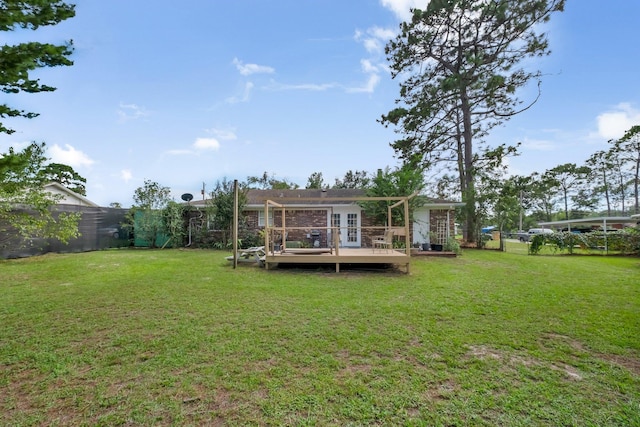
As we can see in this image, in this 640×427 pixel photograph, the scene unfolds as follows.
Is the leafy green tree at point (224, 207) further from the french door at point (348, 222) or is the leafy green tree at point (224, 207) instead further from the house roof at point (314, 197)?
the french door at point (348, 222)

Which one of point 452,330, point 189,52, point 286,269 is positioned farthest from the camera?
point 189,52

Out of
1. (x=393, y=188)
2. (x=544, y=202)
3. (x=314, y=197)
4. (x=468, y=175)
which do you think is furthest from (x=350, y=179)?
(x=544, y=202)

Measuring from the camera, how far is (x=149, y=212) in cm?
1434

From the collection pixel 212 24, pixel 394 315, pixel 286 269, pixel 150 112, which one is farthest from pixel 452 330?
pixel 150 112

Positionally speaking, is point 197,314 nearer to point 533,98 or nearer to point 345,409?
point 345,409

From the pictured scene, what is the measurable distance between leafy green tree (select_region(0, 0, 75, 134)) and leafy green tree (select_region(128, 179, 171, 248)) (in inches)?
526

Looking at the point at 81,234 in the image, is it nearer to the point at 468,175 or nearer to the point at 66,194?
the point at 66,194

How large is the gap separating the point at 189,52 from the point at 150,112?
10.7 feet

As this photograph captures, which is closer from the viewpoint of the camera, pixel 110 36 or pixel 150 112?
pixel 110 36

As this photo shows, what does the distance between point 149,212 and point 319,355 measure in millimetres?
14184

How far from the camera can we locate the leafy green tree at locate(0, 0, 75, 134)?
2029 millimetres

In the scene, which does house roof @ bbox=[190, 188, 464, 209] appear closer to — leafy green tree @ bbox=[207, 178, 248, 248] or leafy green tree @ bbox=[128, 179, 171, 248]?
leafy green tree @ bbox=[207, 178, 248, 248]

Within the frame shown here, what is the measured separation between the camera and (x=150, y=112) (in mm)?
12445

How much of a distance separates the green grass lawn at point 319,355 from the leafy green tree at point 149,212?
342 inches
